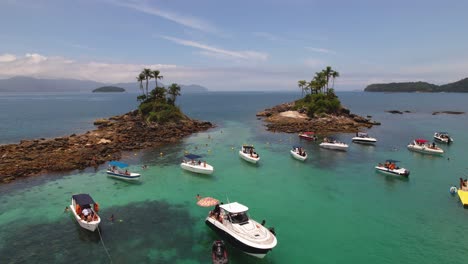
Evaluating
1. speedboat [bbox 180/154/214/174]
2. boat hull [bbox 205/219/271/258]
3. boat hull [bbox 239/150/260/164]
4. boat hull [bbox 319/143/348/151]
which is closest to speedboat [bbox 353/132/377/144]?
boat hull [bbox 319/143/348/151]

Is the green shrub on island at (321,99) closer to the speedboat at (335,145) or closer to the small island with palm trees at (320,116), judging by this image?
the small island with palm trees at (320,116)

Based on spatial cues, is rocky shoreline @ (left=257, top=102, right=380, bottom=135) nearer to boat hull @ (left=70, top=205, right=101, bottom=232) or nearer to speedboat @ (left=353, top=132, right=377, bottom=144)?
→ speedboat @ (left=353, top=132, right=377, bottom=144)

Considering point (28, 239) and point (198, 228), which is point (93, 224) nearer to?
point (28, 239)

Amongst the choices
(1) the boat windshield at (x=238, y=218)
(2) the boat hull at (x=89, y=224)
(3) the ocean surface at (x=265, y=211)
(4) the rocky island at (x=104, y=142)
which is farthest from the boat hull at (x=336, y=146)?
(2) the boat hull at (x=89, y=224)

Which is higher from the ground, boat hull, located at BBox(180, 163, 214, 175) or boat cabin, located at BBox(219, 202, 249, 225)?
boat cabin, located at BBox(219, 202, 249, 225)

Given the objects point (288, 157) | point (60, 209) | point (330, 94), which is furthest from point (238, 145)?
point (330, 94)

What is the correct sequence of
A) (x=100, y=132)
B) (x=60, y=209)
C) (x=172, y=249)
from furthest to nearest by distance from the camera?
(x=100, y=132) → (x=60, y=209) → (x=172, y=249)
